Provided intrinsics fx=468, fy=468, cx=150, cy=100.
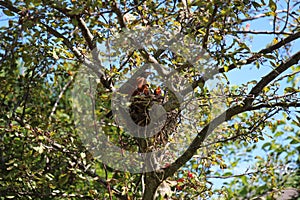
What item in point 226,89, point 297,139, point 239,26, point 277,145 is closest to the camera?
point 226,89

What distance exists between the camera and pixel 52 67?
2.73 metres

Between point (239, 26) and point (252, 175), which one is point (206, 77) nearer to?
point (239, 26)

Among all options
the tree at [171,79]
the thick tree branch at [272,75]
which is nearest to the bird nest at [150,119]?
the tree at [171,79]

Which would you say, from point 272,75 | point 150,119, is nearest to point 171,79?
point 150,119

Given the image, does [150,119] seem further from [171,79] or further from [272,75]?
[272,75]

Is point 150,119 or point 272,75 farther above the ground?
point 272,75

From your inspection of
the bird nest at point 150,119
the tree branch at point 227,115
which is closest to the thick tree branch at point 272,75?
the tree branch at point 227,115

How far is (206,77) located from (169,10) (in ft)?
2.02

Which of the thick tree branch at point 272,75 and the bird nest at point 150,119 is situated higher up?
the thick tree branch at point 272,75

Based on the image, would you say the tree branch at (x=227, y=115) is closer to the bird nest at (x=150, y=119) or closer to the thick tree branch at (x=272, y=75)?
the thick tree branch at (x=272, y=75)

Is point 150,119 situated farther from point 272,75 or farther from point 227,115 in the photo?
point 272,75

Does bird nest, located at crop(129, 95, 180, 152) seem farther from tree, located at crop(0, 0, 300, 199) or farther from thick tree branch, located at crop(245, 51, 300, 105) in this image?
thick tree branch, located at crop(245, 51, 300, 105)

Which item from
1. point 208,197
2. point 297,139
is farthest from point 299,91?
point 297,139

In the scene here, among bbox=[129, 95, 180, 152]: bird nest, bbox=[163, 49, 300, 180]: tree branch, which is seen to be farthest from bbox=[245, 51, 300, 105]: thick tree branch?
bbox=[129, 95, 180, 152]: bird nest
